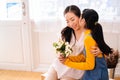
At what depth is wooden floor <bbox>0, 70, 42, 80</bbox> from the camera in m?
3.18

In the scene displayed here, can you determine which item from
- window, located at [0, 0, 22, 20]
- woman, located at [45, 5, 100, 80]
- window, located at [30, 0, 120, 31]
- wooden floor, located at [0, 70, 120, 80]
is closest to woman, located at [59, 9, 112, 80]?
woman, located at [45, 5, 100, 80]

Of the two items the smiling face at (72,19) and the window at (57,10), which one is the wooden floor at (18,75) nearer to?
the window at (57,10)

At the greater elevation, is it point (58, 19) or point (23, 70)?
point (58, 19)

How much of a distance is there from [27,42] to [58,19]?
68cm

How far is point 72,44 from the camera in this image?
6.12 ft

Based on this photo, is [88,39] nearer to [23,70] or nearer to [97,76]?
[97,76]

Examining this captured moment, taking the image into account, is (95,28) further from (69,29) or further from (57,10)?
(57,10)

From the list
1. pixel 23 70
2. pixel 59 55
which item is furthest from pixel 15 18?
pixel 59 55

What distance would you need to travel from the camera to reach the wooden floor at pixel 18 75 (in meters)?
3.17

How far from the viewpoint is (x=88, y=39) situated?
4.95 ft

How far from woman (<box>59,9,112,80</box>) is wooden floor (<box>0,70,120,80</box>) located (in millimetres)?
1705

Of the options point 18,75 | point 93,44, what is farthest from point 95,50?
point 18,75

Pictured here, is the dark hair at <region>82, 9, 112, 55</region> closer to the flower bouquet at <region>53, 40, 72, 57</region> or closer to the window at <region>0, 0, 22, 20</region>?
the flower bouquet at <region>53, 40, 72, 57</region>

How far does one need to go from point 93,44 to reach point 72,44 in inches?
14.7
